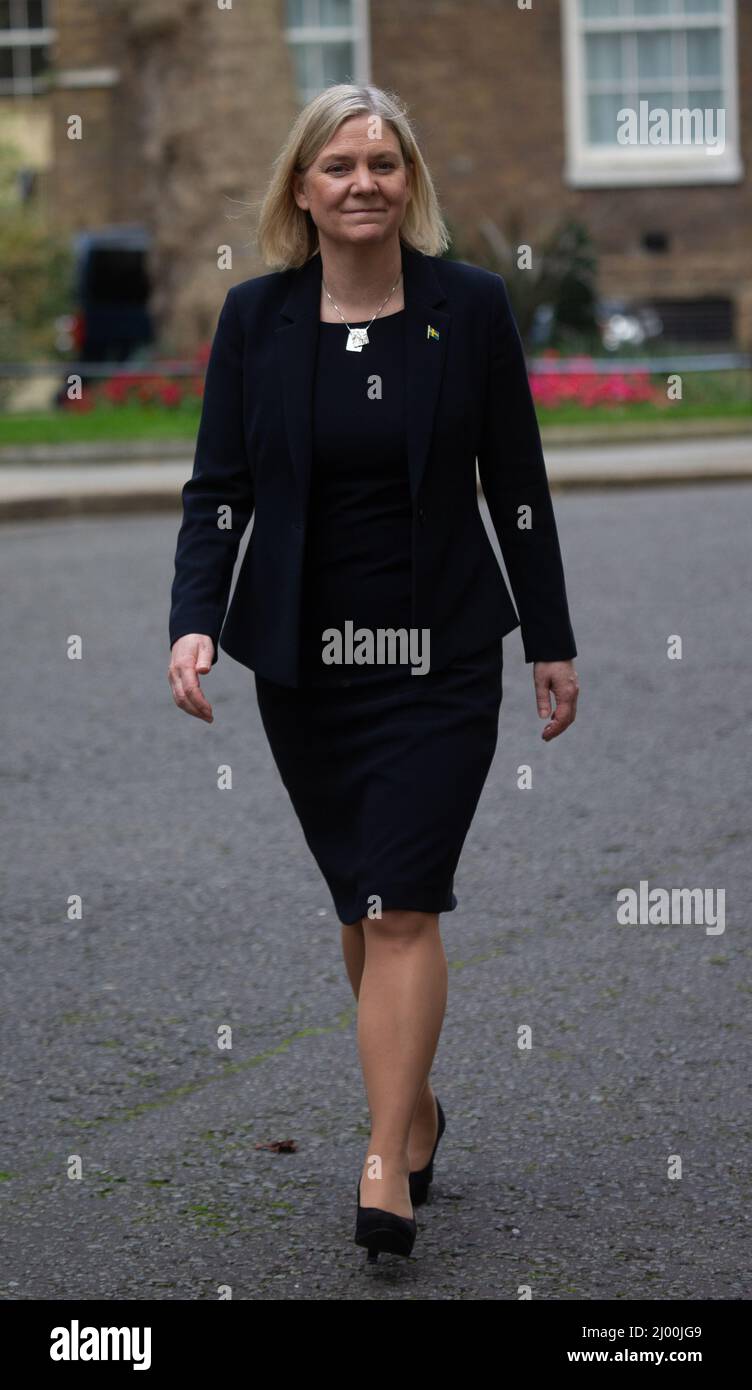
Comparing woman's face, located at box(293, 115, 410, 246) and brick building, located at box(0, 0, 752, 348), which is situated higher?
brick building, located at box(0, 0, 752, 348)

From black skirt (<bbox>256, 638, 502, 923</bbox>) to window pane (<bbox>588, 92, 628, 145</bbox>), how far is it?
25727 millimetres

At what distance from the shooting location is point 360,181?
3668 millimetres

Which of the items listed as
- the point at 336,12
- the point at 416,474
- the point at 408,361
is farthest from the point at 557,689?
the point at 336,12

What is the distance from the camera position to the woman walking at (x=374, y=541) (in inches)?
Result: 146

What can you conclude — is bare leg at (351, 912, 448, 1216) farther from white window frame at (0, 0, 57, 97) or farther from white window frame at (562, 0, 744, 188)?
white window frame at (0, 0, 57, 97)

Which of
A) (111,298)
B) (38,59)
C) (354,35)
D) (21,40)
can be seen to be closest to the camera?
(111,298)

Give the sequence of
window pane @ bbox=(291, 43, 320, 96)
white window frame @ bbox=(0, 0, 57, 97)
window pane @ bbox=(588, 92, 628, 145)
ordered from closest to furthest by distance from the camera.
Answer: window pane @ bbox=(588, 92, 628, 145)
window pane @ bbox=(291, 43, 320, 96)
white window frame @ bbox=(0, 0, 57, 97)

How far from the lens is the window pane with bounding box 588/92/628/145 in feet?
93.2

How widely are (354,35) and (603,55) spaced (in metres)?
3.15

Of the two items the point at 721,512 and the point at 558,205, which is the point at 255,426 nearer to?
the point at 721,512

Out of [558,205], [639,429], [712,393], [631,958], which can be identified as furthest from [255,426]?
[558,205]

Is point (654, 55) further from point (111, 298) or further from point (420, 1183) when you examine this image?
point (420, 1183)

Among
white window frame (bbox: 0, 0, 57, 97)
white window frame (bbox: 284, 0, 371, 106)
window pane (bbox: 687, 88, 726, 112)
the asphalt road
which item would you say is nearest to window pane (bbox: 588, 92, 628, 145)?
window pane (bbox: 687, 88, 726, 112)

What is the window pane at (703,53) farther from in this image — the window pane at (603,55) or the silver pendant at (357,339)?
the silver pendant at (357,339)
